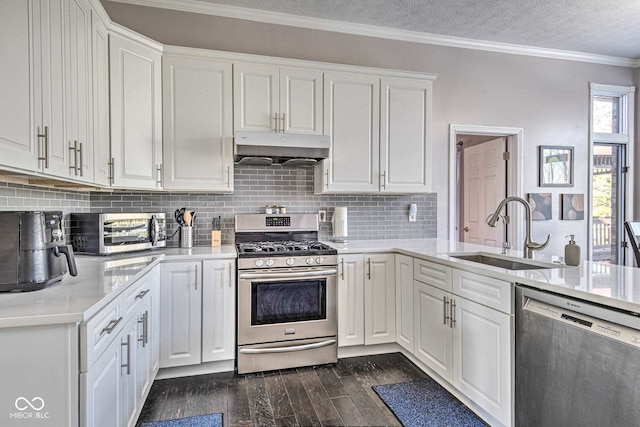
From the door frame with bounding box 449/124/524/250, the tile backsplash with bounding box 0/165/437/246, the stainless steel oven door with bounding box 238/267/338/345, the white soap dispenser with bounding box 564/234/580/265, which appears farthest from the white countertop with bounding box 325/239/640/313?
the door frame with bounding box 449/124/524/250

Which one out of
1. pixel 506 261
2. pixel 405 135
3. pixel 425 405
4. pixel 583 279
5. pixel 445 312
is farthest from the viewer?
pixel 405 135

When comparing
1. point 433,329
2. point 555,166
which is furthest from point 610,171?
point 433,329

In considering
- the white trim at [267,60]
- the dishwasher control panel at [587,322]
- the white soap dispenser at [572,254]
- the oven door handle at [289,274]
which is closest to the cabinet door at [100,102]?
the white trim at [267,60]

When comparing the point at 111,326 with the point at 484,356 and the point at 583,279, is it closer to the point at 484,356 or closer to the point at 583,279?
the point at 484,356

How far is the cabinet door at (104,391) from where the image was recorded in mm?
1189

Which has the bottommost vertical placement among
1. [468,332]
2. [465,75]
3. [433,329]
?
[433,329]

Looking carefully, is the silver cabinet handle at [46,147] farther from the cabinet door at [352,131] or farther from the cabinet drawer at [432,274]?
the cabinet drawer at [432,274]

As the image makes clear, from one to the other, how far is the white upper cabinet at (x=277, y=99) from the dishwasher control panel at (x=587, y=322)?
2058 millimetres

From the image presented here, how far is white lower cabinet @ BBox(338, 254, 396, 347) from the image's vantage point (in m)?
2.92

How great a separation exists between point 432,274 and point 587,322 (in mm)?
1127

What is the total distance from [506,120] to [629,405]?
3357 millimetres

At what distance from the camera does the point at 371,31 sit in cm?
358

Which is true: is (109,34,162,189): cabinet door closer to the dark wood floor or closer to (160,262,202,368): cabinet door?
(160,262,202,368): cabinet door

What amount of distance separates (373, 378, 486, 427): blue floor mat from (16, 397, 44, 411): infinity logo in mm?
1725
